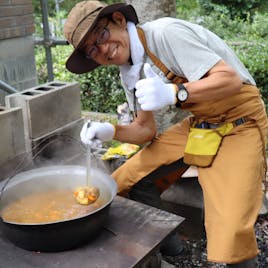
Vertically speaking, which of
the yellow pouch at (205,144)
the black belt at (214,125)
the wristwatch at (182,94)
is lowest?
the yellow pouch at (205,144)

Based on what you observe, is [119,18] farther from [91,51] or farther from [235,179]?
[235,179]

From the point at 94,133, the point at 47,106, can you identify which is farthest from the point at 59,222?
the point at 47,106

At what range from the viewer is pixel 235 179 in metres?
2.78

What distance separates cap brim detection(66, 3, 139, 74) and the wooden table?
1108 mm

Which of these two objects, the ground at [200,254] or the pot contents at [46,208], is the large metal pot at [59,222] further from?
the ground at [200,254]

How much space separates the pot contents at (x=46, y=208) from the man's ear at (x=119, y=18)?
121 cm

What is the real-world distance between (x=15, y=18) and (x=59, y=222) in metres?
3.85

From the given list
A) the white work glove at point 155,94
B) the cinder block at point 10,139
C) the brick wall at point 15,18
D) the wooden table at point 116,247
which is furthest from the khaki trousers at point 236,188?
the brick wall at point 15,18

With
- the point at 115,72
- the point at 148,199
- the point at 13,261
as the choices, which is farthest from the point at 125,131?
the point at 115,72

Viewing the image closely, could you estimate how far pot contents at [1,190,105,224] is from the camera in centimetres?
253

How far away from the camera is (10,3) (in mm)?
5203

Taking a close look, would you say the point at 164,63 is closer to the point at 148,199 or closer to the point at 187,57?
the point at 187,57

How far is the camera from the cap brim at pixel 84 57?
2629 millimetres

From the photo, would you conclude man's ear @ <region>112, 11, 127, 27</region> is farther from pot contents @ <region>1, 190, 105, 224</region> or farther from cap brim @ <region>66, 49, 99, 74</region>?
pot contents @ <region>1, 190, 105, 224</region>
